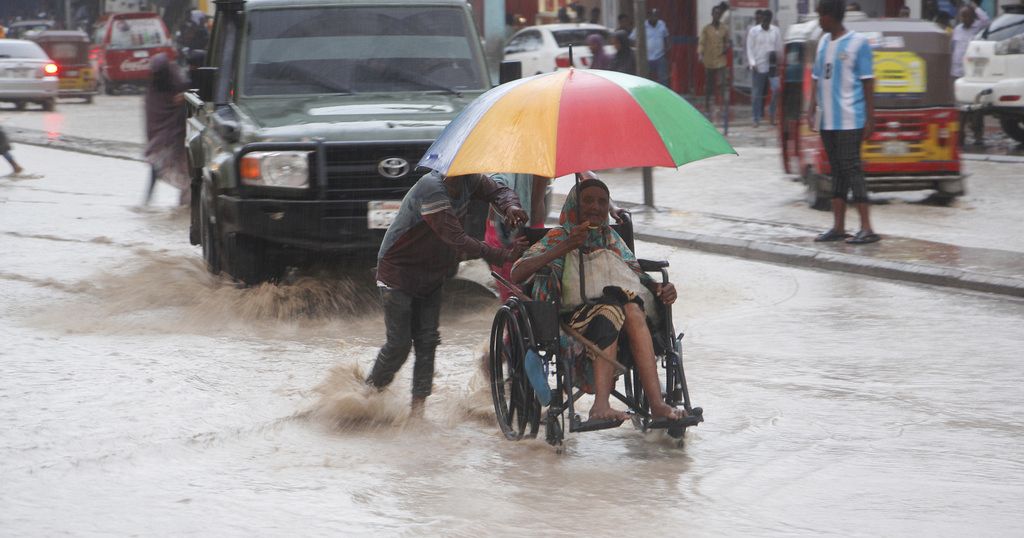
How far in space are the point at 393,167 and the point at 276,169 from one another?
0.72 meters

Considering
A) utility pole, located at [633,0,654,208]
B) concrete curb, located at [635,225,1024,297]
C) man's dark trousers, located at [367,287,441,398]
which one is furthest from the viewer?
utility pole, located at [633,0,654,208]

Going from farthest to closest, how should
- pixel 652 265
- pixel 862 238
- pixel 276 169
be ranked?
pixel 862 238
pixel 276 169
pixel 652 265

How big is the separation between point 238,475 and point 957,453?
116 inches

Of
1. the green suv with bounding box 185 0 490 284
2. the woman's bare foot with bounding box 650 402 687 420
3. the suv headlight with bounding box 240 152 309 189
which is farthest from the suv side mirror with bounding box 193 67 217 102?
the woman's bare foot with bounding box 650 402 687 420

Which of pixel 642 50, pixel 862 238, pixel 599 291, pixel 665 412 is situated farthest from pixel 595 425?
pixel 642 50

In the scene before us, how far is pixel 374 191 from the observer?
9.27m

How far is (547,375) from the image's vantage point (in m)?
6.14

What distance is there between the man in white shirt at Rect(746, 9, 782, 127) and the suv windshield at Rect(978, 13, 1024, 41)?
4.53m

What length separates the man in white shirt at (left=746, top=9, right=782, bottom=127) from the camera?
23859mm

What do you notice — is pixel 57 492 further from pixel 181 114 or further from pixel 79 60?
pixel 79 60

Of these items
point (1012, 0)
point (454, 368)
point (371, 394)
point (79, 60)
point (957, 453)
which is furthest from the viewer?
point (79, 60)

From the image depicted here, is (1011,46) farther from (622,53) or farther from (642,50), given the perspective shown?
(642,50)

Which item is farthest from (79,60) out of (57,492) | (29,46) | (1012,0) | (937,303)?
(57,492)

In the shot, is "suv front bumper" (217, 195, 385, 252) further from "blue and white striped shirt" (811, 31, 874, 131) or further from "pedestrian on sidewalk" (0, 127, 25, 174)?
"pedestrian on sidewalk" (0, 127, 25, 174)
